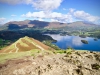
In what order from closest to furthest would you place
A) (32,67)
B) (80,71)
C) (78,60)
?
(80,71) → (32,67) → (78,60)

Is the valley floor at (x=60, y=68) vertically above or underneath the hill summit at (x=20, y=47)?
above

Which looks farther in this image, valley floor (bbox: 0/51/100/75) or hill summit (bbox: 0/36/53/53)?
hill summit (bbox: 0/36/53/53)

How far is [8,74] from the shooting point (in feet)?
86.6

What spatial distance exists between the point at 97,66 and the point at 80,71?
444cm

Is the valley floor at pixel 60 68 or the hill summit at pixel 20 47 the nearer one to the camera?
the valley floor at pixel 60 68

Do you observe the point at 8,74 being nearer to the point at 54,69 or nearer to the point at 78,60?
the point at 54,69

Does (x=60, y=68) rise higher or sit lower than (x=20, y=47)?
higher

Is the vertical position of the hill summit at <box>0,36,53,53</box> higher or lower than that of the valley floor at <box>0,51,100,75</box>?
lower

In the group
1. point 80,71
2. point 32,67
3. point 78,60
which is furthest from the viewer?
point 78,60

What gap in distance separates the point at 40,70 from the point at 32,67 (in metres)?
3.16

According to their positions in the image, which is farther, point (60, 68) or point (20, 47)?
point (20, 47)

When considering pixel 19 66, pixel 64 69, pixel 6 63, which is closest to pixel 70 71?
pixel 64 69

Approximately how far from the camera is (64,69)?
90.4 feet

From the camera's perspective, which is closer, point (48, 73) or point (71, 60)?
point (48, 73)
